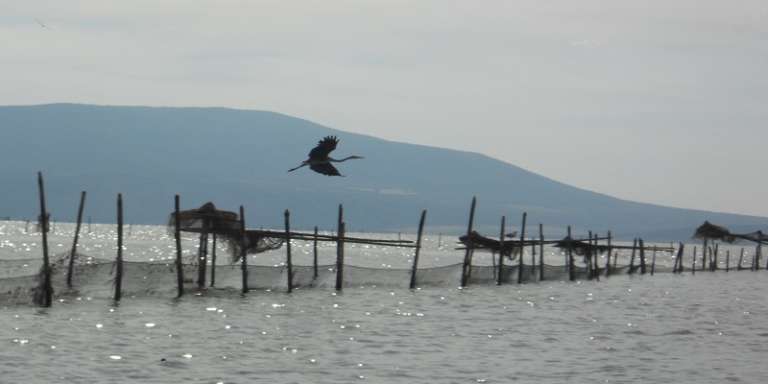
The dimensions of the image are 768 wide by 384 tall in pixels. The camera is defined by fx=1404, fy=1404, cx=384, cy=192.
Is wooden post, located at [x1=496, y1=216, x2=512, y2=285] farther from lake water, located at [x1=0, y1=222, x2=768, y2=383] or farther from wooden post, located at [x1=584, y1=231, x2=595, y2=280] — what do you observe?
wooden post, located at [x1=584, y1=231, x2=595, y2=280]

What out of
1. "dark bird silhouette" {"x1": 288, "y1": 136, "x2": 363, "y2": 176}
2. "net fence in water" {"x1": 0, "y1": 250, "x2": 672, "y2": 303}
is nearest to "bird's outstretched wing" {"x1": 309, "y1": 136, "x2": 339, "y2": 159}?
"dark bird silhouette" {"x1": 288, "y1": 136, "x2": 363, "y2": 176}

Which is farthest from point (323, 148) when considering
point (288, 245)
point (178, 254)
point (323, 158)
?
point (288, 245)

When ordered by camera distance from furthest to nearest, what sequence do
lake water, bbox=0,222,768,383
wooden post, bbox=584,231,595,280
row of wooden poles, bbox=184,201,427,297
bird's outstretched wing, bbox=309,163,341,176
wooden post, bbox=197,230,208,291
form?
wooden post, bbox=584,231,595,280 < wooden post, bbox=197,230,208,291 < row of wooden poles, bbox=184,201,427,297 < lake water, bbox=0,222,768,383 < bird's outstretched wing, bbox=309,163,341,176

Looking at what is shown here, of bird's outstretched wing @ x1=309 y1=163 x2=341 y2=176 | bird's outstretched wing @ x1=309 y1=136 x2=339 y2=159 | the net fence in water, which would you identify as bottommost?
the net fence in water

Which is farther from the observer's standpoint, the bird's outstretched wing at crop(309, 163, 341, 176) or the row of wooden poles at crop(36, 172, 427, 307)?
the row of wooden poles at crop(36, 172, 427, 307)

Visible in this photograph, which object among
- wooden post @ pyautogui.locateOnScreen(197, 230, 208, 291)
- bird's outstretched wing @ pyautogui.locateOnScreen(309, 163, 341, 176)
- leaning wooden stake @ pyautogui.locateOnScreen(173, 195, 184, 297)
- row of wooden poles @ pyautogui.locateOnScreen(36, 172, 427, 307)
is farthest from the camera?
wooden post @ pyautogui.locateOnScreen(197, 230, 208, 291)

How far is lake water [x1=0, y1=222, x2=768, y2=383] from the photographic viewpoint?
23578 millimetres

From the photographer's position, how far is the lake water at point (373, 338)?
23578 mm

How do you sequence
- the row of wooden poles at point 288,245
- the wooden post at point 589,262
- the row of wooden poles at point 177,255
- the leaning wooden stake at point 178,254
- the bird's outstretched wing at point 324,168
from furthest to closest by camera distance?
the wooden post at point 589,262 < the row of wooden poles at point 288,245 < the leaning wooden stake at point 178,254 < the row of wooden poles at point 177,255 < the bird's outstretched wing at point 324,168

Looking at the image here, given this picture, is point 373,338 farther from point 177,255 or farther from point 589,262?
point 589,262

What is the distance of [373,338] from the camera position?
29875mm

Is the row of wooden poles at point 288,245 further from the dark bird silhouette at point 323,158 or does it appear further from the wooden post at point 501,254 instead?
the dark bird silhouette at point 323,158

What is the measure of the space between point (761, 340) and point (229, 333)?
477 inches

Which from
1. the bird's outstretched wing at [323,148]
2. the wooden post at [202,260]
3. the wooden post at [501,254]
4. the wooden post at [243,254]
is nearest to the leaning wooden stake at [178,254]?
the wooden post at [243,254]
